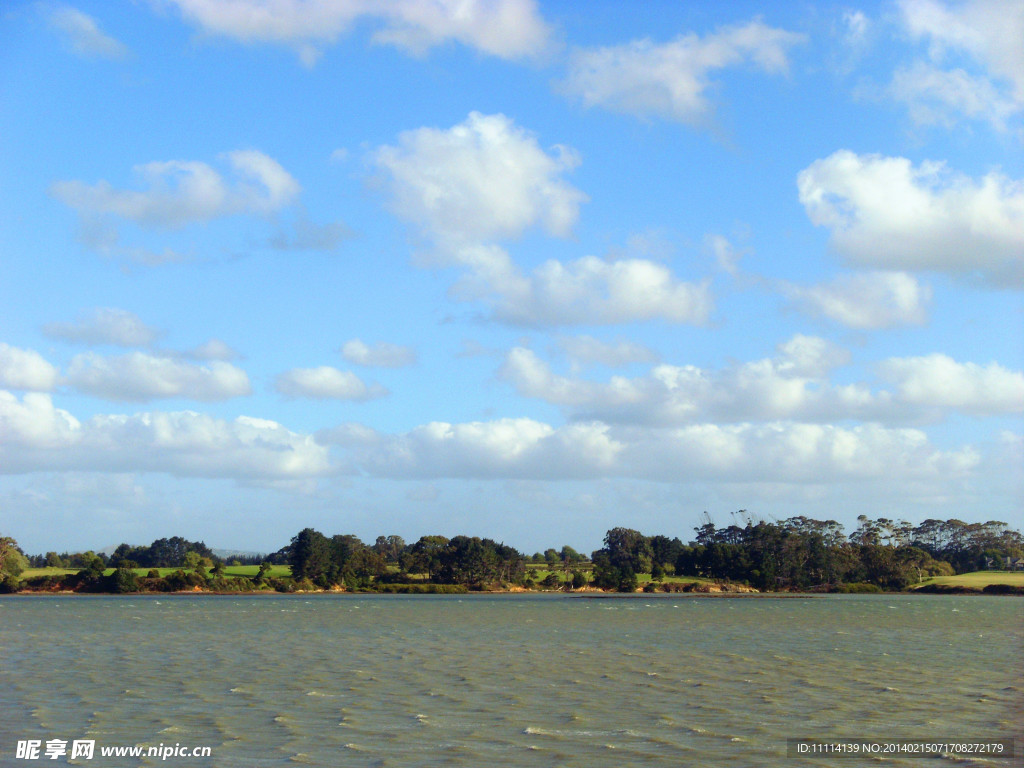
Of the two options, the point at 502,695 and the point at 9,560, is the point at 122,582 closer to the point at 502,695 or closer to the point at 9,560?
the point at 9,560

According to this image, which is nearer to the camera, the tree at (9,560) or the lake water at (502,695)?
the lake water at (502,695)

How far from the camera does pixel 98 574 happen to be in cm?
19162

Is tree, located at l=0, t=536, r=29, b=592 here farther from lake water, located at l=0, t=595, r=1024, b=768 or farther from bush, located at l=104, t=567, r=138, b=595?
lake water, located at l=0, t=595, r=1024, b=768

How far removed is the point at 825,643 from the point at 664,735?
39.5 m

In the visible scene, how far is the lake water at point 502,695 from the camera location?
27.5 meters

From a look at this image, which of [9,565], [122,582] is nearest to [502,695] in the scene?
[122,582]

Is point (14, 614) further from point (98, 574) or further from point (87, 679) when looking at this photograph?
point (98, 574)

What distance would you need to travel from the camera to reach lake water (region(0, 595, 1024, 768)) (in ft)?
90.2

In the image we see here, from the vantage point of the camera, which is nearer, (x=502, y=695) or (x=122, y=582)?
(x=502, y=695)

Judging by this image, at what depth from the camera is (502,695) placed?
37656mm

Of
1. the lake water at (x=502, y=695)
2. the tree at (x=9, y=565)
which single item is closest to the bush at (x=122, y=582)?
the tree at (x=9, y=565)

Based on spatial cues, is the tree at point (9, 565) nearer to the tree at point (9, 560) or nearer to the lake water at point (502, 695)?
the tree at point (9, 560)

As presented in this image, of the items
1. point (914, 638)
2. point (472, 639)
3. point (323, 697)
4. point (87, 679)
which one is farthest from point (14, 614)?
point (914, 638)

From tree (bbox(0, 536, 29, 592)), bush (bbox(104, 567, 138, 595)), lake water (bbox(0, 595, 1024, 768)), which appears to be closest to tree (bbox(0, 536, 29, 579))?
tree (bbox(0, 536, 29, 592))
